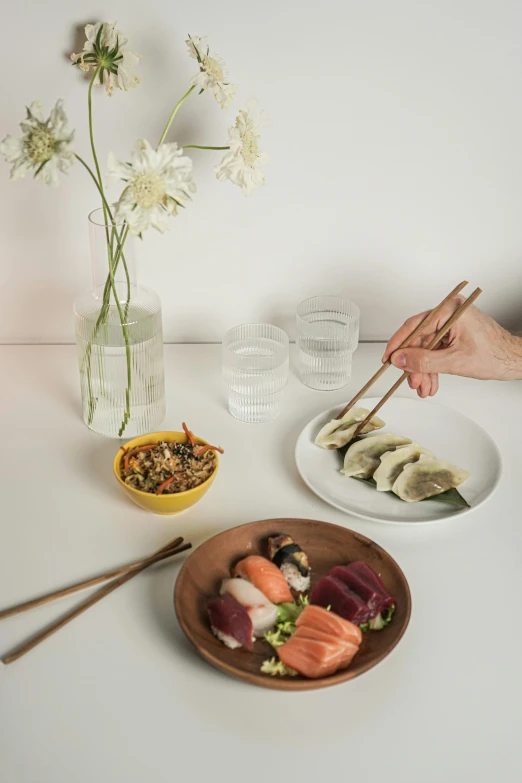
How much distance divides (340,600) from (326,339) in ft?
1.96

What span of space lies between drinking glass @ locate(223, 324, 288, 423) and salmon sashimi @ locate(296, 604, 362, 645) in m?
0.47

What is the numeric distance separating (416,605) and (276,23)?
36.5 inches

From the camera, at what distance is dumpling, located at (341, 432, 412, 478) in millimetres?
1226

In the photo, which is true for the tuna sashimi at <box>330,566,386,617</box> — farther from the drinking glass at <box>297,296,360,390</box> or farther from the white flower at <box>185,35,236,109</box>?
the white flower at <box>185,35,236,109</box>

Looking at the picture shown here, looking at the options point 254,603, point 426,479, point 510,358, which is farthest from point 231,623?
point 510,358

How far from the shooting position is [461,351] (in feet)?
4.38

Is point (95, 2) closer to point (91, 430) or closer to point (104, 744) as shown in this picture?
point (91, 430)

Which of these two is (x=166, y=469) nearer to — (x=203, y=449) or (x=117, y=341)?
(x=203, y=449)

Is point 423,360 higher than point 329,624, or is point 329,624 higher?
point 423,360

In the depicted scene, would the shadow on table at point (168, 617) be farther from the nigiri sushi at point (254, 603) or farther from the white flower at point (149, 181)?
the white flower at point (149, 181)

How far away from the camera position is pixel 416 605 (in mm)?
1007

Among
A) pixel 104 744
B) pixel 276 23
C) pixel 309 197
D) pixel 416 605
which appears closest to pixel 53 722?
pixel 104 744

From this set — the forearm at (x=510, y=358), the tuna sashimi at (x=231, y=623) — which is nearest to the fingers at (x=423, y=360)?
the forearm at (x=510, y=358)

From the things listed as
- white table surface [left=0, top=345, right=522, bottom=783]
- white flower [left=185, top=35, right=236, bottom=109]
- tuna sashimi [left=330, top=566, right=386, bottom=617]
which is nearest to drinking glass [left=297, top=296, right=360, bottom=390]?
white table surface [left=0, top=345, right=522, bottom=783]
